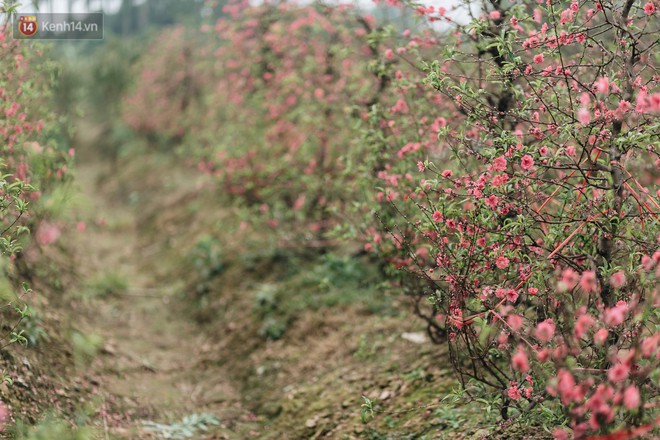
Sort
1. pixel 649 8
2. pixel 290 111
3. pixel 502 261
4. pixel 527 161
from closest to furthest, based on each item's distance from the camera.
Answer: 1. pixel 649 8
2. pixel 527 161
3. pixel 502 261
4. pixel 290 111

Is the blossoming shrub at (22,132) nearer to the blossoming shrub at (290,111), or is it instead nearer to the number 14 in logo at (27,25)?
the number 14 in logo at (27,25)

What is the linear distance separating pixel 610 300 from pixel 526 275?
433 millimetres

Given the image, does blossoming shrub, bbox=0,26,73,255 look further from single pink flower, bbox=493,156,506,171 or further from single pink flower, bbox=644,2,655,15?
single pink flower, bbox=644,2,655,15

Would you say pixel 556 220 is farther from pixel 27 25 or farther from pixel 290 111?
pixel 27 25

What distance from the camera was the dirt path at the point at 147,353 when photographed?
14.6 feet

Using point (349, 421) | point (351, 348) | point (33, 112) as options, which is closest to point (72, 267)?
point (33, 112)

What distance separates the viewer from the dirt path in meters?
4.46

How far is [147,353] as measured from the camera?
19.0 ft

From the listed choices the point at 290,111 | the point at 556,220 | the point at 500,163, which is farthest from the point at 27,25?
the point at 556,220

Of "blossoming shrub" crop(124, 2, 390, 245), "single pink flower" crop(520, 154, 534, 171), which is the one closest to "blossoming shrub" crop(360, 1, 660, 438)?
"single pink flower" crop(520, 154, 534, 171)

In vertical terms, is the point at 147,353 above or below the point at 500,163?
below

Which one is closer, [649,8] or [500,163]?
Result: [649,8]

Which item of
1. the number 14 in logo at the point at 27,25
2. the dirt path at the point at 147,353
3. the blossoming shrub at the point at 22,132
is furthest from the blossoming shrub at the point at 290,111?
the number 14 in logo at the point at 27,25

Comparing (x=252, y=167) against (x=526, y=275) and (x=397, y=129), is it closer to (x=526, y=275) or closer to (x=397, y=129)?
(x=397, y=129)
